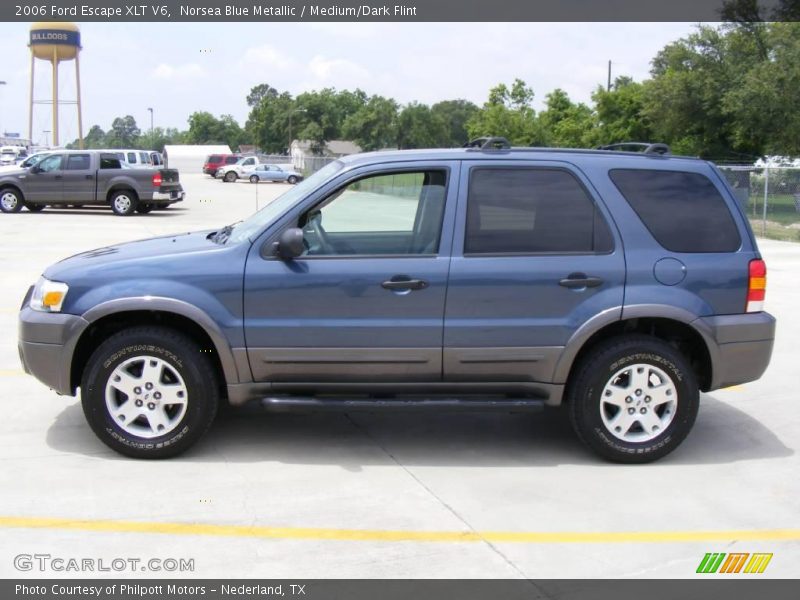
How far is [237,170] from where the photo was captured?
203 feet

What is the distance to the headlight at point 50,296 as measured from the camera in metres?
5.48

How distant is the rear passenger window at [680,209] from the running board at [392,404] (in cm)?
136

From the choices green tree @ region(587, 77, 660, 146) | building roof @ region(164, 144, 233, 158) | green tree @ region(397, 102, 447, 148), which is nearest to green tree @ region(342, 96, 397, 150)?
green tree @ region(397, 102, 447, 148)

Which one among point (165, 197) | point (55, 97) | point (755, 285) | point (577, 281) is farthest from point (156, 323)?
point (55, 97)

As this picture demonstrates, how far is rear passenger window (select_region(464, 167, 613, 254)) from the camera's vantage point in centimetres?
557

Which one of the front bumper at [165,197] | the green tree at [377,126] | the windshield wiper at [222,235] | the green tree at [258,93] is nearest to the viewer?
the windshield wiper at [222,235]

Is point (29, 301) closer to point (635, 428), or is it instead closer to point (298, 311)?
point (298, 311)

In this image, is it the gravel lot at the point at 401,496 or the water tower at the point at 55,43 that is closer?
the gravel lot at the point at 401,496

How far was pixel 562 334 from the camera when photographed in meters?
5.48

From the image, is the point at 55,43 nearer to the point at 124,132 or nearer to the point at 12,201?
the point at 124,132

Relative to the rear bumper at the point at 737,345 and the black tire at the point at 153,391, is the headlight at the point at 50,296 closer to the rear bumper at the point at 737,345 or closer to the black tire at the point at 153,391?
the black tire at the point at 153,391

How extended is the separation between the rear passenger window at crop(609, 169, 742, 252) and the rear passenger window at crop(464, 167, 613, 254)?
29 cm

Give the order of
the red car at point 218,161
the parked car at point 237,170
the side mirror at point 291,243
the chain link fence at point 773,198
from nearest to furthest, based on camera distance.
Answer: the side mirror at point 291,243, the chain link fence at point 773,198, the parked car at point 237,170, the red car at point 218,161

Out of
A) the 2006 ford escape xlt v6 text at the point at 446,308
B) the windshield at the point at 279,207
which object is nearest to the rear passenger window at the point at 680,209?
the 2006 ford escape xlt v6 text at the point at 446,308
